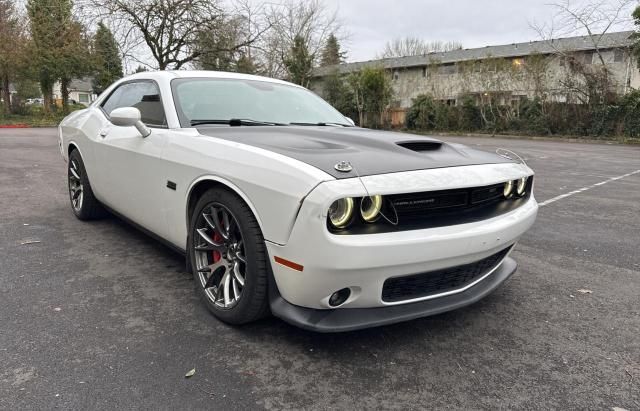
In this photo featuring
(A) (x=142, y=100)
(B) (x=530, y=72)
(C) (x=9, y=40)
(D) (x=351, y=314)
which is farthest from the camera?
(C) (x=9, y=40)

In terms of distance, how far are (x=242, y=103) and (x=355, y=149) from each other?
1.30 meters

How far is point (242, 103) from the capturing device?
3.50 metres

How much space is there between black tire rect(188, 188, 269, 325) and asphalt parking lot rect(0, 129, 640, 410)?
0.12 meters

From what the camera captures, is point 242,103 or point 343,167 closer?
point 343,167

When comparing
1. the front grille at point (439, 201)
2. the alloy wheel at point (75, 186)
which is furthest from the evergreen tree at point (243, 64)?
the front grille at point (439, 201)

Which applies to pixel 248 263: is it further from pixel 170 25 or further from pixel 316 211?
pixel 170 25

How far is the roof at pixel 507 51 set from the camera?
88.4ft

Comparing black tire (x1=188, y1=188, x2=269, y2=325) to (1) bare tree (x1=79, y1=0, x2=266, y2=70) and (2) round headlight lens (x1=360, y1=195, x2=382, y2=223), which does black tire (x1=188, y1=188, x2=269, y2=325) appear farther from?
(1) bare tree (x1=79, y1=0, x2=266, y2=70)

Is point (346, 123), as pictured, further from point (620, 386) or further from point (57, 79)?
point (57, 79)

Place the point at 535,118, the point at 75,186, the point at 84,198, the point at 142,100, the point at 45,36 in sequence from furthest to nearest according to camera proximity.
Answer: the point at 45,36 < the point at 535,118 < the point at 75,186 < the point at 84,198 < the point at 142,100

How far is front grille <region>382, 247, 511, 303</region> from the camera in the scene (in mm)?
2248

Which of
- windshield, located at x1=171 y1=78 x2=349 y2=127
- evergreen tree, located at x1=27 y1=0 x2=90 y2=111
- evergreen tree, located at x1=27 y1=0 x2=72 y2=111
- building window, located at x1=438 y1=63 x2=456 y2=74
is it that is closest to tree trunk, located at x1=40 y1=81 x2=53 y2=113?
evergreen tree, located at x1=27 y1=0 x2=90 y2=111

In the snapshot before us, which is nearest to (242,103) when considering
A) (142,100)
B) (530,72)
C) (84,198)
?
(142,100)

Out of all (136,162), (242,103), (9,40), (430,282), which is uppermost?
(9,40)
